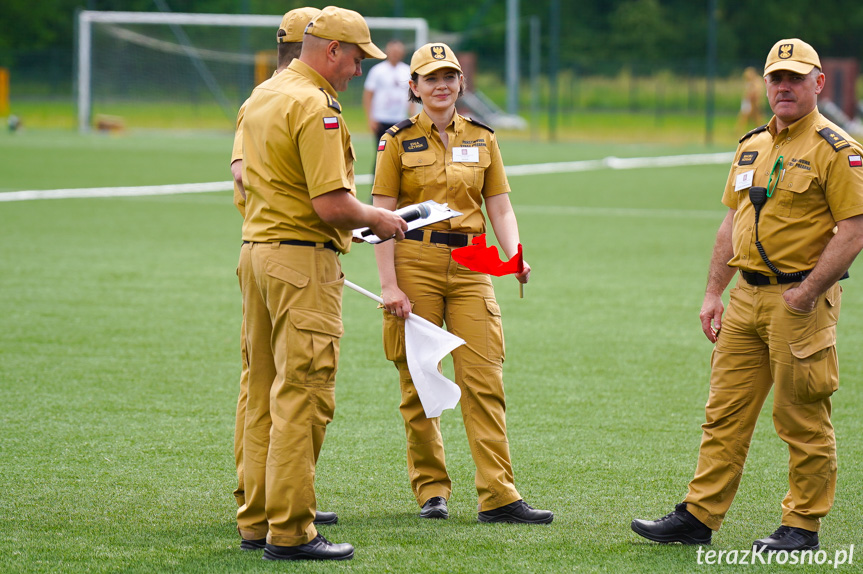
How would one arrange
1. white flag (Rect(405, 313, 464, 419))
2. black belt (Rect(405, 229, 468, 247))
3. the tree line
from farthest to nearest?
the tree line
black belt (Rect(405, 229, 468, 247))
white flag (Rect(405, 313, 464, 419))

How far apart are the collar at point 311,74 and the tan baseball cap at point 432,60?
719mm

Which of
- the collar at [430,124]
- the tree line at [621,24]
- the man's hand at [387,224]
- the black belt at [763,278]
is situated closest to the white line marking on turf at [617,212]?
the collar at [430,124]

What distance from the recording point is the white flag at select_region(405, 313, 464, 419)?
14.3ft

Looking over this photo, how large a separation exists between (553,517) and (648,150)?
88.9 ft

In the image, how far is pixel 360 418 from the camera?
5977 mm

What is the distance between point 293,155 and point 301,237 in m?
0.29

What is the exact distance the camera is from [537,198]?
56.7 feet

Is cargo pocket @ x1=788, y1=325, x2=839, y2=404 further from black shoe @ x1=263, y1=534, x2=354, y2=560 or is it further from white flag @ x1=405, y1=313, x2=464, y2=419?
black shoe @ x1=263, y1=534, x2=354, y2=560

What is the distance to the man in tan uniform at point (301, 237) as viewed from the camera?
3.70 metres

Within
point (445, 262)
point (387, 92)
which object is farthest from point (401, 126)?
point (387, 92)

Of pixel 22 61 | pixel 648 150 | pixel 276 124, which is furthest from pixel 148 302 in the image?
pixel 22 61

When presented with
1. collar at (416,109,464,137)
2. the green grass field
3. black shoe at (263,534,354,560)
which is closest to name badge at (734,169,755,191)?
collar at (416,109,464,137)

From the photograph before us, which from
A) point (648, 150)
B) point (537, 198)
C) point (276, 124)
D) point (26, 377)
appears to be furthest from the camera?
point (648, 150)

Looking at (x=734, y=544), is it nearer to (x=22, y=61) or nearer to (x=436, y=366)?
(x=436, y=366)
